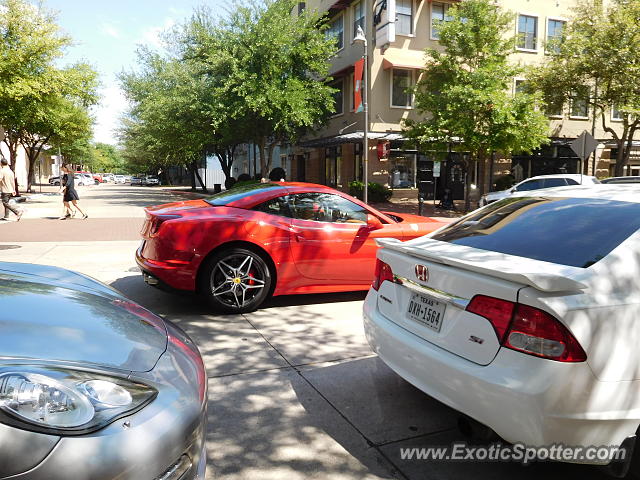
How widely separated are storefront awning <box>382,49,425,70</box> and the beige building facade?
50 mm

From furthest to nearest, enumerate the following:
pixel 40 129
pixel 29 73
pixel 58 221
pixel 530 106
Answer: pixel 40 129 < pixel 29 73 < pixel 530 106 < pixel 58 221

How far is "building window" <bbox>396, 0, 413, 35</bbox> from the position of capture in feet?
83.7

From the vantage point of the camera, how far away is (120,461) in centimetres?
174

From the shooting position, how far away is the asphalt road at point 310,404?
288 centimetres

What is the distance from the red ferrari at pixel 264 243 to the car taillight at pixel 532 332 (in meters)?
3.51

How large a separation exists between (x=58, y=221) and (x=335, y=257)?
42.8ft

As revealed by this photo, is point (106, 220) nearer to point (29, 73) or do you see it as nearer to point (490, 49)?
point (29, 73)

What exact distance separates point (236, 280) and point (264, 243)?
20.5 inches

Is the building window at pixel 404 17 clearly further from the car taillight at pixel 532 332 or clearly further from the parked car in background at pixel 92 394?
the parked car in background at pixel 92 394

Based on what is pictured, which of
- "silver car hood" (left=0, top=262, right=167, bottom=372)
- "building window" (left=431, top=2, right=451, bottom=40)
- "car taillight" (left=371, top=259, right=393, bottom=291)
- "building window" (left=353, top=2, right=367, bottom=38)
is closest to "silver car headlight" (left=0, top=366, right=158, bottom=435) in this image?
"silver car hood" (left=0, top=262, right=167, bottom=372)

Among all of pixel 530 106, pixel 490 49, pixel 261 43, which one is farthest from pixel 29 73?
pixel 530 106

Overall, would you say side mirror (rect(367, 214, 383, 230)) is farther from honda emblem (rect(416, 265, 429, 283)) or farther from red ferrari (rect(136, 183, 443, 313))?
honda emblem (rect(416, 265, 429, 283))

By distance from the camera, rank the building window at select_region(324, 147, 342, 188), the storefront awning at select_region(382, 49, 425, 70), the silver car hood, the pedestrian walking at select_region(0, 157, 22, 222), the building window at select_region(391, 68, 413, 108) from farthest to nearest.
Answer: the building window at select_region(324, 147, 342, 188), the building window at select_region(391, 68, 413, 108), the storefront awning at select_region(382, 49, 425, 70), the pedestrian walking at select_region(0, 157, 22, 222), the silver car hood

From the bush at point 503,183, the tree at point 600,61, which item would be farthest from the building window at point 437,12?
the bush at point 503,183
